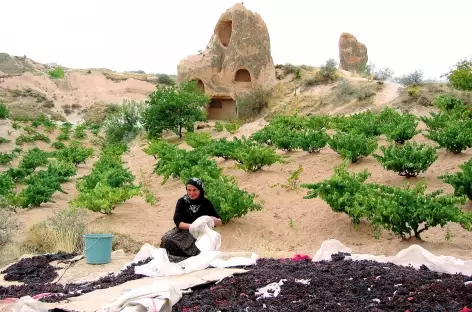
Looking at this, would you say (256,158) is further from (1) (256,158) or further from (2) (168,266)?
(2) (168,266)

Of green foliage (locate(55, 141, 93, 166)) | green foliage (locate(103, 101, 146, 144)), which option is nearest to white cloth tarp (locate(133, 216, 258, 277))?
green foliage (locate(55, 141, 93, 166))

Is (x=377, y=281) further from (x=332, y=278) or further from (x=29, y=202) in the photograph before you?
(x=29, y=202)

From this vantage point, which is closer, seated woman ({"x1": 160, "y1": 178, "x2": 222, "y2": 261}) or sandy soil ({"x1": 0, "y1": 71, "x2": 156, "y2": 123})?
seated woman ({"x1": 160, "y1": 178, "x2": 222, "y2": 261})

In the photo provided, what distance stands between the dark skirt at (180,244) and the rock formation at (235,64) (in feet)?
81.7

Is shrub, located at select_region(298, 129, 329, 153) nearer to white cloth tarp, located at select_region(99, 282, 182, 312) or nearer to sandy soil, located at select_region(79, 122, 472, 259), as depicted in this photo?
sandy soil, located at select_region(79, 122, 472, 259)

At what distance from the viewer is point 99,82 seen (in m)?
53.0

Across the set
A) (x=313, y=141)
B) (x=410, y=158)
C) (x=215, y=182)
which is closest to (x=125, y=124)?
(x=313, y=141)

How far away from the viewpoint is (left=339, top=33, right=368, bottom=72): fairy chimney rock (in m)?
42.4

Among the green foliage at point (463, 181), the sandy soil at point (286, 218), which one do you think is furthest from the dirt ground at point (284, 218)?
the green foliage at point (463, 181)

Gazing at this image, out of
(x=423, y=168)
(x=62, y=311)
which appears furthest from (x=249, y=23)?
(x=62, y=311)

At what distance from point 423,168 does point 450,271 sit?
5283mm

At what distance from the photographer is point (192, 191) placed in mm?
6805

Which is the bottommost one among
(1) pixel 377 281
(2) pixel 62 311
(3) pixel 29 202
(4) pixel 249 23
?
(3) pixel 29 202

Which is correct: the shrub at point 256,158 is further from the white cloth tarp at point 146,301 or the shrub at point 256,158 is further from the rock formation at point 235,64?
the rock formation at point 235,64
